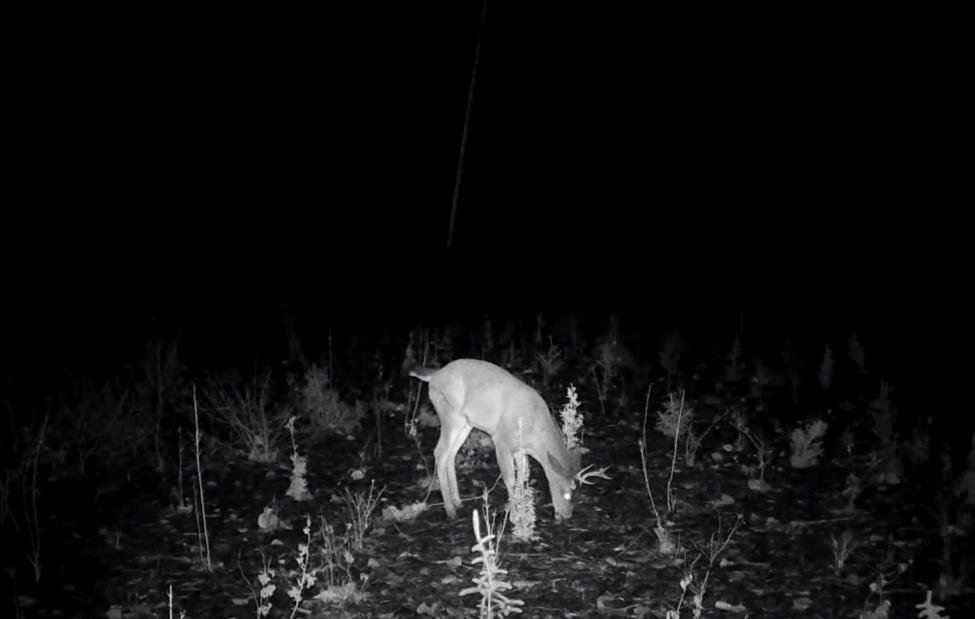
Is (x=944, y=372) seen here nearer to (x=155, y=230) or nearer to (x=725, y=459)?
(x=725, y=459)

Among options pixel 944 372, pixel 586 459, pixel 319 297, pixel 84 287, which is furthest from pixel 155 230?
pixel 944 372

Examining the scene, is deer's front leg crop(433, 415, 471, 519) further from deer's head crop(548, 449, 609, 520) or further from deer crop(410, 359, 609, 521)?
deer's head crop(548, 449, 609, 520)

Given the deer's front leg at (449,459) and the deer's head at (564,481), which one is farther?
the deer's front leg at (449,459)

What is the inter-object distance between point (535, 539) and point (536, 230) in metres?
14.7

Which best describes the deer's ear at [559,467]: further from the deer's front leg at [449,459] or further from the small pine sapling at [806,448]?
the small pine sapling at [806,448]

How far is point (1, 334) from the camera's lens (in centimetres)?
1156

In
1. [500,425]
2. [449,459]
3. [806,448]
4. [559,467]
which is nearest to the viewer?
[559,467]

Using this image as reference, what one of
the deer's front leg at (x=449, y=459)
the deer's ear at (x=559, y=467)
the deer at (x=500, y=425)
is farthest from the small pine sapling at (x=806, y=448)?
the deer's front leg at (x=449, y=459)

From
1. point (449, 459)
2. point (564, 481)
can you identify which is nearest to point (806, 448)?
point (564, 481)

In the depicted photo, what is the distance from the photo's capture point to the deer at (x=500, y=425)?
20.3 ft

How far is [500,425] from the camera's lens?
20.8ft

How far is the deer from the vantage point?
6.19 m

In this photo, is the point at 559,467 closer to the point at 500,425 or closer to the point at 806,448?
the point at 500,425

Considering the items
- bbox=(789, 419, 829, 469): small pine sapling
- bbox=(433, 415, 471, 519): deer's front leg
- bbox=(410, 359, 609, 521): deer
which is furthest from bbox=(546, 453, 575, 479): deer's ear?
bbox=(789, 419, 829, 469): small pine sapling
